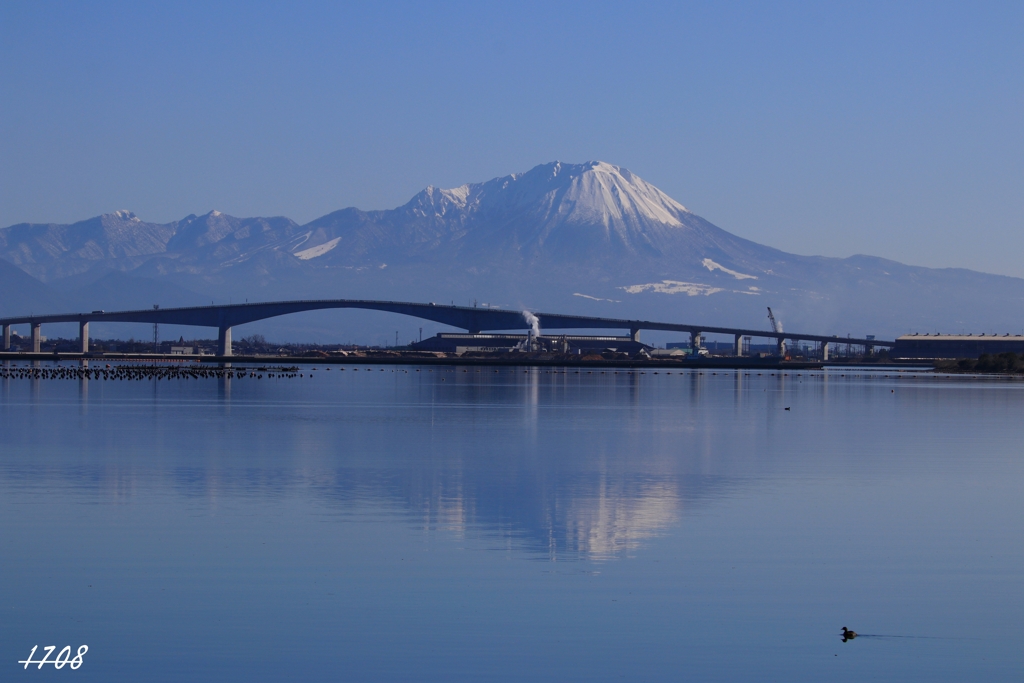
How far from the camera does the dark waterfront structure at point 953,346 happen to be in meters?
159

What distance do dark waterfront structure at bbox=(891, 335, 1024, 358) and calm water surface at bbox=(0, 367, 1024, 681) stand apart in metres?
140

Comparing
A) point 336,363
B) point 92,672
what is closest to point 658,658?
point 92,672

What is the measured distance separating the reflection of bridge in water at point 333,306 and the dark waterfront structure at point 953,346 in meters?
6.75

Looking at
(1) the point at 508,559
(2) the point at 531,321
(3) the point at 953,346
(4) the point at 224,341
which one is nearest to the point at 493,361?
(2) the point at 531,321

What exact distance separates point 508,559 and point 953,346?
16096 cm

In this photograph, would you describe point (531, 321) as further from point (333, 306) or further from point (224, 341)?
point (224, 341)

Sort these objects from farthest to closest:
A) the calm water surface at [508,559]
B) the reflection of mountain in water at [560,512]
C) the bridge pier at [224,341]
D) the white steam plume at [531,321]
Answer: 1. the white steam plume at [531,321]
2. the bridge pier at [224,341]
3. the reflection of mountain in water at [560,512]
4. the calm water surface at [508,559]

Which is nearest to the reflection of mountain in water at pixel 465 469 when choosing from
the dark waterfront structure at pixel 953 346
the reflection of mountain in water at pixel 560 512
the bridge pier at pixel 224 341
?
the reflection of mountain in water at pixel 560 512

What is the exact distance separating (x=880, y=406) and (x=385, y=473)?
33480 millimetres

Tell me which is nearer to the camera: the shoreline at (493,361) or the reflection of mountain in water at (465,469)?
the reflection of mountain in water at (465,469)

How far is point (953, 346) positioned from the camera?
163000 millimetres

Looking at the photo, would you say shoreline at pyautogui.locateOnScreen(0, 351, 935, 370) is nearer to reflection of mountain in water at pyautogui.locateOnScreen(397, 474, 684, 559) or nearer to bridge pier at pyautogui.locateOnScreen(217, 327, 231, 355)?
bridge pier at pyautogui.locateOnScreen(217, 327, 231, 355)
